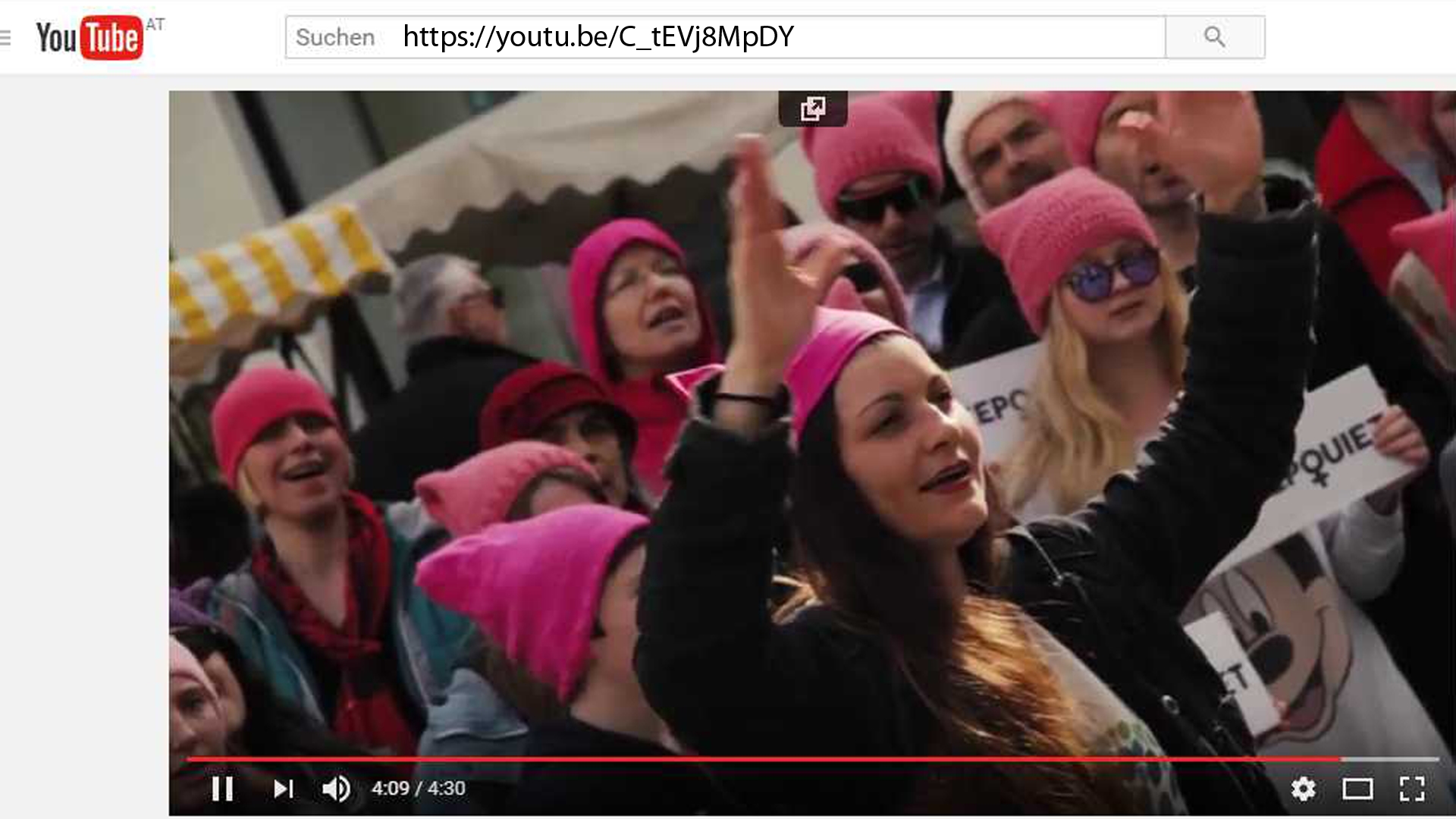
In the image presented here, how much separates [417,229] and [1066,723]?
109 centimetres

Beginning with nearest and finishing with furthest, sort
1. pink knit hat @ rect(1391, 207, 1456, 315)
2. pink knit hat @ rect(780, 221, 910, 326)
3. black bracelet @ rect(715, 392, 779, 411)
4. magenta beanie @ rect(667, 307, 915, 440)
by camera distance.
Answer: black bracelet @ rect(715, 392, 779, 411), magenta beanie @ rect(667, 307, 915, 440), pink knit hat @ rect(780, 221, 910, 326), pink knit hat @ rect(1391, 207, 1456, 315)

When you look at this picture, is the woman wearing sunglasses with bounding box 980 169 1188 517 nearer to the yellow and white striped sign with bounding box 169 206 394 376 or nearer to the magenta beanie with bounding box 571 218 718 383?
the magenta beanie with bounding box 571 218 718 383

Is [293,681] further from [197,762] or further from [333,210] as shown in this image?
[333,210]

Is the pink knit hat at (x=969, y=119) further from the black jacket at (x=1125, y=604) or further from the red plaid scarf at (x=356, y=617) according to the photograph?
the red plaid scarf at (x=356, y=617)

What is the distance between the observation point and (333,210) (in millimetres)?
4035

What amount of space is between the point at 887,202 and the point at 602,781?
2.84 feet

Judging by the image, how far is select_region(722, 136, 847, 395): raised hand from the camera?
376 centimetres

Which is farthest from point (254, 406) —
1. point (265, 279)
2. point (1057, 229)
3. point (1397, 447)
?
point (1397, 447)

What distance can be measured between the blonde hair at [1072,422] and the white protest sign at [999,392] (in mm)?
13
